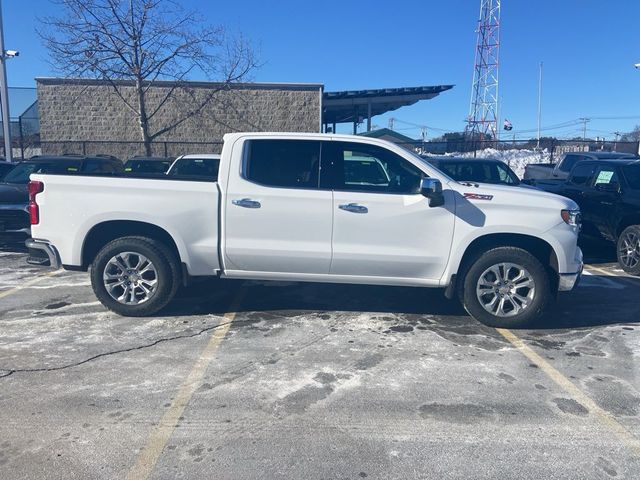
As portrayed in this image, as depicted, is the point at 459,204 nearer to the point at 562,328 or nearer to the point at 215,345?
the point at 562,328

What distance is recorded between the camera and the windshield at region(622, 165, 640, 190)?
8.64 meters

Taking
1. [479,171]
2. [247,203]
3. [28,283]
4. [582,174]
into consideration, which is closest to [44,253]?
[28,283]

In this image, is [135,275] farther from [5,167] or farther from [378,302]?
[5,167]

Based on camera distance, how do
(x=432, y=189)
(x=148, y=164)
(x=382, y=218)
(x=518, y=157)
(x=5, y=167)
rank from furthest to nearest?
(x=518, y=157)
(x=148, y=164)
(x=5, y=167)
(x=382, y=218)
(x=432, y=189)

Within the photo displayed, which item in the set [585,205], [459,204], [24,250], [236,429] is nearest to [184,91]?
[24,250]

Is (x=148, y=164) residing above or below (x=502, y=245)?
above

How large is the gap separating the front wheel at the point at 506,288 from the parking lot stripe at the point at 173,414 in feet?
8.59

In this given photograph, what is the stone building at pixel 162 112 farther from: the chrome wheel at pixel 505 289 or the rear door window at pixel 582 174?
the chrome wheel at pixel 505 289

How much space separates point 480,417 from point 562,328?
2.43 m

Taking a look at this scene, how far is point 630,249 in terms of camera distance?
8320 mm

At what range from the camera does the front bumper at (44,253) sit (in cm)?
555

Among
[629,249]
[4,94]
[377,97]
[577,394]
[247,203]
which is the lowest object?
[577,394]

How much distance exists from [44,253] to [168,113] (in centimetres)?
1914

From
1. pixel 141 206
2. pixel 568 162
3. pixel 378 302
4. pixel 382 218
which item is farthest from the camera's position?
pixel 568 162
